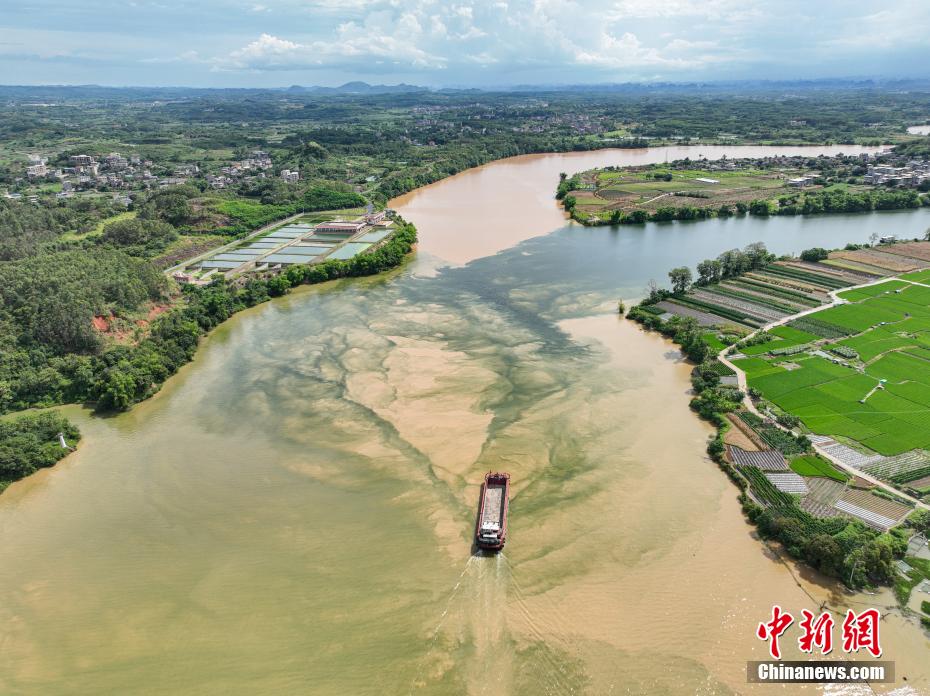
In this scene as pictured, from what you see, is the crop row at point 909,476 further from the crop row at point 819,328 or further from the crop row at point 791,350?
the crop row at point 819,328

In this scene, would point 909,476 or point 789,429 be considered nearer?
point 909,476

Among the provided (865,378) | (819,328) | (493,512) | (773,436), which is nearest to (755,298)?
(819,328)

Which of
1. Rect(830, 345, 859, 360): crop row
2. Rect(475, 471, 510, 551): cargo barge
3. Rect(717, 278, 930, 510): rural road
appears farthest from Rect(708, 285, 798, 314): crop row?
Rect(475, 471, 510, 551): cargo barge

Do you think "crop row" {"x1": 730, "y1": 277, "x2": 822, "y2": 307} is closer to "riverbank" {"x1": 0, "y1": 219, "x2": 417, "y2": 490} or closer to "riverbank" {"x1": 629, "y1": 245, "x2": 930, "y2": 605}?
"riverbank" {"x1": 629, "y1": 245, "x2": 930, "y2": 605}

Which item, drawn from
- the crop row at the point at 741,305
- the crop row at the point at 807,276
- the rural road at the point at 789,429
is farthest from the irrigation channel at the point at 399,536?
the crop row at the point at 807,276

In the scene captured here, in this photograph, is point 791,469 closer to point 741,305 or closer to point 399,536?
point 399,536

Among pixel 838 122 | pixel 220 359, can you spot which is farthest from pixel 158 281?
pixel 838 122
